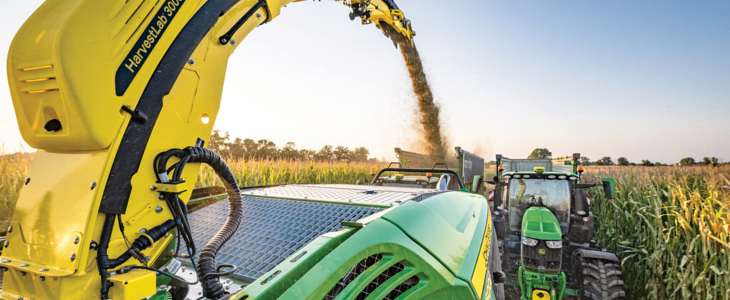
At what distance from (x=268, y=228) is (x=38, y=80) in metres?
1.24

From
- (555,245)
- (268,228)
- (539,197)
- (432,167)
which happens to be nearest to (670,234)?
(539,197)

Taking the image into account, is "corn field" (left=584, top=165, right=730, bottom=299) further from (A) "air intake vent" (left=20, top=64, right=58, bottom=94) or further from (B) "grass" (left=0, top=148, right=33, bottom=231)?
(B) "grass" (left=0, top=148, right=33, bottom=231)

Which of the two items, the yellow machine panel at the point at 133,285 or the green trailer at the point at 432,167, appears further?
the green trailer at the point at 432,167

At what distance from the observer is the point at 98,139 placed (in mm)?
1138

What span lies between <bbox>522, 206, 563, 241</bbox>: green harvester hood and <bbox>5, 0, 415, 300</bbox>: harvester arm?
3.88 meters

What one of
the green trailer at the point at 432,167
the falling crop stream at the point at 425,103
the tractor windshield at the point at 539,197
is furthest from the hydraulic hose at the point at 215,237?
the falling crop stream at the point at 425,103

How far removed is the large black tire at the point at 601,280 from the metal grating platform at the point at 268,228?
3753mm

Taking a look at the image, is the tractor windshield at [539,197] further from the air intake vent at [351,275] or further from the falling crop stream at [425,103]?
the air intake vent at [351,275]

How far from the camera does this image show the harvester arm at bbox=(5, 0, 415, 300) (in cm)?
110

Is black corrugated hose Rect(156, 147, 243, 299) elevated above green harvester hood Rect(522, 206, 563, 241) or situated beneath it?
elevated above

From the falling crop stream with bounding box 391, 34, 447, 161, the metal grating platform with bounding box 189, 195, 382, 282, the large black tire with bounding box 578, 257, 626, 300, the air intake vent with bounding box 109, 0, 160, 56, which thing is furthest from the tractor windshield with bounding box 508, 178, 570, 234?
the air intake vent with bounding box 109, 0, 160, 56

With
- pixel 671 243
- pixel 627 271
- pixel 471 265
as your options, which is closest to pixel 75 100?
pixel 471 265

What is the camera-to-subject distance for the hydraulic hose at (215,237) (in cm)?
136

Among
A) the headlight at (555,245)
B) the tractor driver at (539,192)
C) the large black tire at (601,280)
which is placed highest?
the tractor driver at (539,192)
